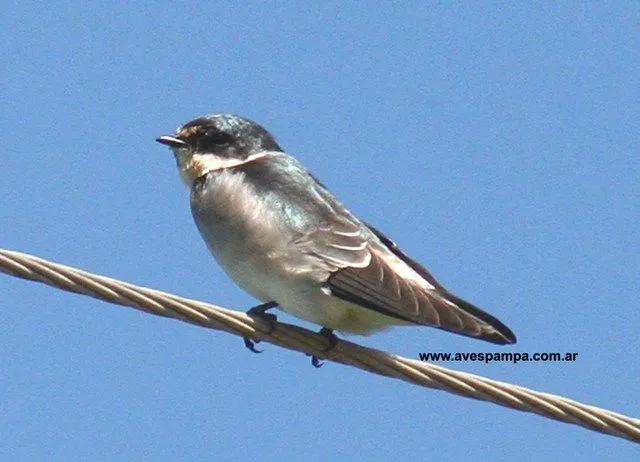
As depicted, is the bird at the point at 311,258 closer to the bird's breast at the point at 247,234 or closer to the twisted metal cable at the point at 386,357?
the bird's breast at the point at 247,234

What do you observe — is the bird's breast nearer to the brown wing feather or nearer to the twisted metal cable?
the brown wing feather

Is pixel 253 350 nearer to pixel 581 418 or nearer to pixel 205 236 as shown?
pixel 205 236

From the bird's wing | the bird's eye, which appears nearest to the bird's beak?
the bird's eye

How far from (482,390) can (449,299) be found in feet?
4.06

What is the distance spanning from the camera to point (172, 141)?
8.04 meters

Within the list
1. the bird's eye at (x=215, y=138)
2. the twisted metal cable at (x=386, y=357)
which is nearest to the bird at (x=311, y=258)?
the bird's eye at (x=215, y=138)

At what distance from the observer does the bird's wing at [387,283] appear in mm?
6176

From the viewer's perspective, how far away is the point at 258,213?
703 cm

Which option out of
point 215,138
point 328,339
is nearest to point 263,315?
point 328,339

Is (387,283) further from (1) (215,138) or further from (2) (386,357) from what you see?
(1) (215,138)

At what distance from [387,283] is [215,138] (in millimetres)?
1757

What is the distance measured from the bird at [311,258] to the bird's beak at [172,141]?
263 millimetres

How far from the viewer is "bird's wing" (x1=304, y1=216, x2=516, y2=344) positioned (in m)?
6.18

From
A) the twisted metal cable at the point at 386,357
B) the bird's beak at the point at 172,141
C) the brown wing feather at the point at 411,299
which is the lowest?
the twisted metal cable at the point at 386,357
